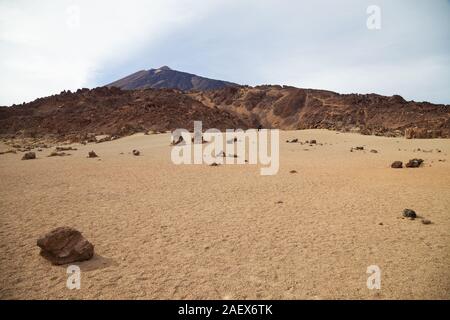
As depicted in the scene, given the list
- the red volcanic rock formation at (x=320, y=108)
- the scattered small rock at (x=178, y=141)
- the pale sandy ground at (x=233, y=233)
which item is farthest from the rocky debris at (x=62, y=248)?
the red volcanic rock formation at (x=320, y=108)

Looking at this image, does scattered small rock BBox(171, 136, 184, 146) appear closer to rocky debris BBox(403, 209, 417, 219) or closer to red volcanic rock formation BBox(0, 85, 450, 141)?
red volcanic rock formation BBox(0, 85, 450, 141)

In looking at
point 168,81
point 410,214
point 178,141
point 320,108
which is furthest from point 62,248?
point 168,81

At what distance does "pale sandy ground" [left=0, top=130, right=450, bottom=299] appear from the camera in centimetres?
418

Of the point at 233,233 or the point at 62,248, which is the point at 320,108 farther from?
the point at 62,248

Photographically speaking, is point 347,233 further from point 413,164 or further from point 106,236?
point 413,164

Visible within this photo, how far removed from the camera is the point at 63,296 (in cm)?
395

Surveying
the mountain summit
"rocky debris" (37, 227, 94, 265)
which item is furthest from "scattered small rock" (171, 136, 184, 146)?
the mountain summit

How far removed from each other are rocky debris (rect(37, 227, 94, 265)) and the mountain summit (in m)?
108

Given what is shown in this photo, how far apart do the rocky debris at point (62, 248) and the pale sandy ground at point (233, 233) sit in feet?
0.47

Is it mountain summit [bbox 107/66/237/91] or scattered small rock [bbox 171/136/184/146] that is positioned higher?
mountain summit [bbox 107/66/237/91]

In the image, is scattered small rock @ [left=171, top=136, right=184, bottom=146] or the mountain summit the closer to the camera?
scattered small rock @ [left=171, top=136, right=184, bottom=146]

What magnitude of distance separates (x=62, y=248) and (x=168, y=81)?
381 ft

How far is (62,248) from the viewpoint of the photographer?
4879mm

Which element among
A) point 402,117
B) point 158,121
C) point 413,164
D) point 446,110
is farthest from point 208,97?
point 413,164
